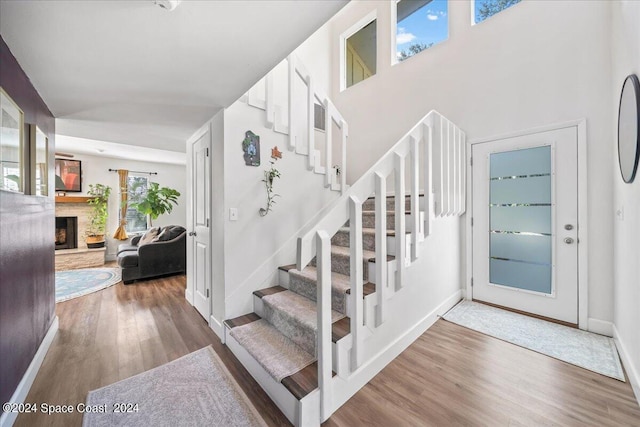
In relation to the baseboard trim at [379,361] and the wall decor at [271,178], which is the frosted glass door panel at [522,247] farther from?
the wall decor at [271,178]

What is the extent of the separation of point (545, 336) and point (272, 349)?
2.47 m

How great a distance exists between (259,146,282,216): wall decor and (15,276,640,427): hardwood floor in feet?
4.30

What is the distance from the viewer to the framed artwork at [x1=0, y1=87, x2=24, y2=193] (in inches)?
55.9

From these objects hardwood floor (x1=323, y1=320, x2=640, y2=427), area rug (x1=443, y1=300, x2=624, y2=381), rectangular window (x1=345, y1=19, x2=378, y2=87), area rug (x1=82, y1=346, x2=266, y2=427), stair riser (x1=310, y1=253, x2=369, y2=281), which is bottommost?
area rug (x1=82, y1=346, x2=266, y2=427)

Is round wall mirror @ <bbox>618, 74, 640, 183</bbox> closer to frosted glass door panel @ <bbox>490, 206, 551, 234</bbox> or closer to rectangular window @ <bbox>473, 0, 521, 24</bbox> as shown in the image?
frosted glass door panel @ <bbox>490, 206, 551, 234</bbox>

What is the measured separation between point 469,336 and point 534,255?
124 cm

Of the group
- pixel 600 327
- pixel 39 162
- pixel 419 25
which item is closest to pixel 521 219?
pixel 600 327

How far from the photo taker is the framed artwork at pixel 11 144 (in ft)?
4.66

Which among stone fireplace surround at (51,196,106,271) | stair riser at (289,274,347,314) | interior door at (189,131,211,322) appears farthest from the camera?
stone fireplace surround at (51,196,106,271)

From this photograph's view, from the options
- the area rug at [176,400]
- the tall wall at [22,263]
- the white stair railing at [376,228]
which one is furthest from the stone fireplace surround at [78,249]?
the white stair railing at [376,228]

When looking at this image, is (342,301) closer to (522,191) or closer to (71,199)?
(522,191)

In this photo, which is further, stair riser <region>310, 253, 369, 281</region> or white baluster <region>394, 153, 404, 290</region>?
stair riser <region>310, 253, 369, 281</region>

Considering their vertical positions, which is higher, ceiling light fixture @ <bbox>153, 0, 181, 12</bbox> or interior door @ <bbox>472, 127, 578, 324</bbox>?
ceiling light fixture @ <bbox>153, 0, 181, 12</bbox>

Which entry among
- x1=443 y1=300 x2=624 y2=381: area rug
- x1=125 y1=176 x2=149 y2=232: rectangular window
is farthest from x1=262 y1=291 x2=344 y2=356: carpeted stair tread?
x1=125 y1=176 x2=149 y2=232: rectangular window
